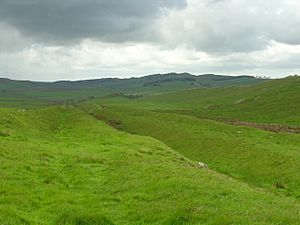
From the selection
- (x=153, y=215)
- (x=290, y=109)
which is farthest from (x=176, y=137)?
(x=290, y=109)

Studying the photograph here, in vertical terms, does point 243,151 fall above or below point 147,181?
below

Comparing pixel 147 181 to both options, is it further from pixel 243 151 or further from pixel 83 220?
pixel 243 151

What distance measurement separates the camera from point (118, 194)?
23219mm

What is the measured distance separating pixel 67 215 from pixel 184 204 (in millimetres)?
4913

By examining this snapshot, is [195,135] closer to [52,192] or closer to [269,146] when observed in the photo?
[269,146]

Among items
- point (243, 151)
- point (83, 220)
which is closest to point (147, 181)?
point (83, 220)

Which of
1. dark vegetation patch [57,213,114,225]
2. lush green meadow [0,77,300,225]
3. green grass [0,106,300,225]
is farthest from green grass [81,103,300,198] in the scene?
dark vegetation patch [57,213,114,225]

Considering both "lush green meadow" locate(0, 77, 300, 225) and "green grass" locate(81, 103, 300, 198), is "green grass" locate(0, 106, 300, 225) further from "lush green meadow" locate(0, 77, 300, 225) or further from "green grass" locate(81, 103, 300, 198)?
"green grass" locate(81, 103, 300, 198)

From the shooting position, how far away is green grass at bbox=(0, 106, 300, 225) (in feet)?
57.9

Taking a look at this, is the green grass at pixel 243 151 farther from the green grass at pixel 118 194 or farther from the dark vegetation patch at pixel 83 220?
the dark vegetation patch at pixel 83 220

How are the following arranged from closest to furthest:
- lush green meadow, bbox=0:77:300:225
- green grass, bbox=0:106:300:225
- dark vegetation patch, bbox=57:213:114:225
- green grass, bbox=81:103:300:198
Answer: dark vegetation patch, bbox=57:213:114:225
green grass, bbox=0:106:300:225
lush green meadow, bbox=0:77:300:225
green grass, bbox=81:103:300:198

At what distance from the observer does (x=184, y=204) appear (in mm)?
19500

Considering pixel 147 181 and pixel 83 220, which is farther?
pixel 147 181

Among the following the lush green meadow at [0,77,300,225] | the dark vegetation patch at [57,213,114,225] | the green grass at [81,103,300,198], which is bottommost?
the green grass at [81,103,300,198]
